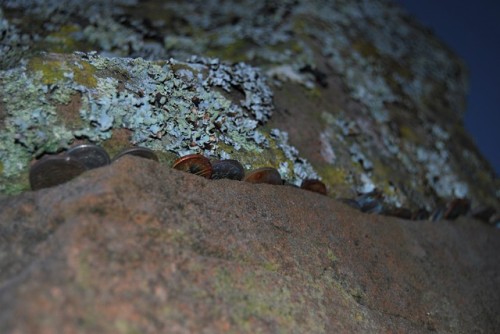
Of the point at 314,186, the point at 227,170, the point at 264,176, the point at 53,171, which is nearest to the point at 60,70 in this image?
the point at 53,171

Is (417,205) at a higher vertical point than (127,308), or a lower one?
lower

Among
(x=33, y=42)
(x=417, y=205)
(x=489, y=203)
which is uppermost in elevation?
(x=33, y=42)

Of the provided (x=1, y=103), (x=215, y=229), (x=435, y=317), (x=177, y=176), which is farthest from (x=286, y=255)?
(x=1, y=103)

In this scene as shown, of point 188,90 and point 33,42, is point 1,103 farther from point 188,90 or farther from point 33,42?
point 33,42

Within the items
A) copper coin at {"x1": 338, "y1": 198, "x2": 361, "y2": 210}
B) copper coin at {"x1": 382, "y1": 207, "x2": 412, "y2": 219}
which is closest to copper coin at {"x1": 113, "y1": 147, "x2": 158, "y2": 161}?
copper coin at {"x1": 338, "y1": 198, "x2": 361, "y2": 210}

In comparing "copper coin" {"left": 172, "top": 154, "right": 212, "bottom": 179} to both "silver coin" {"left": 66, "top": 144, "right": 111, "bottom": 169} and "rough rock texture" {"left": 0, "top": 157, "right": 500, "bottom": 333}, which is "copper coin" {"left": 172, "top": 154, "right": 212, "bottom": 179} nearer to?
"rough rock texture" {"left": 0, "top": 157, "right": 500, "bottom": 333}

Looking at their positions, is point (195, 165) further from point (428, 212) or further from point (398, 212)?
point (428, 212)

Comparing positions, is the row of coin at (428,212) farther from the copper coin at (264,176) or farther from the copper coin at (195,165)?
the copper coin at (195,165)
